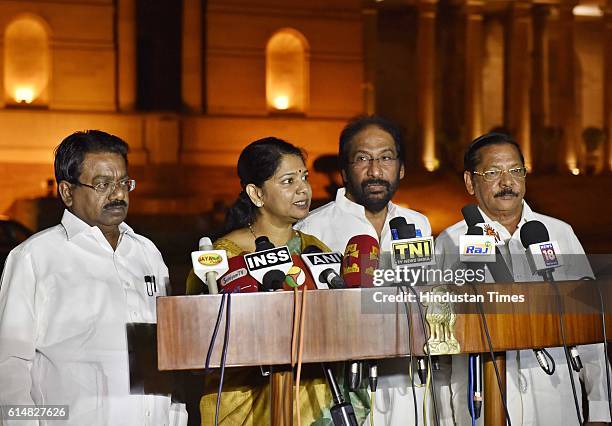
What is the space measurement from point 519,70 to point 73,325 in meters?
32.4

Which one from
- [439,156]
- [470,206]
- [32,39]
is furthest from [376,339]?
[439,156]

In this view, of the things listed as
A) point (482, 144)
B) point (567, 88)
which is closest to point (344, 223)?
point (482, 144)

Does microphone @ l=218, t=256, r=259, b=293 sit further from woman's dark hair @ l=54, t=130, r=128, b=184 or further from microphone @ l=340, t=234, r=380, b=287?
woman's dark hair @ l=54, t=130, r=128, b=184

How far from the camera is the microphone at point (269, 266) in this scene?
11.2 ft

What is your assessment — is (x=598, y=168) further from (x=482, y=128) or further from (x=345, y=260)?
(x=345, y=260)

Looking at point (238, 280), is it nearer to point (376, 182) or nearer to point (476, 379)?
point (476, 379)

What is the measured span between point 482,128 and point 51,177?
1633 cm

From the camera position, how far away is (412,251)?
3.59 meters

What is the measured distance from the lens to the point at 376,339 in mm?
3307

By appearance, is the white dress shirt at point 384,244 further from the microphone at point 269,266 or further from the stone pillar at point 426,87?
the stone pillar at point 426,87

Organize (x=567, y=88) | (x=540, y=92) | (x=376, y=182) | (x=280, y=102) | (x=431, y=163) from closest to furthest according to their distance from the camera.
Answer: (x=376, y=182)
(x=280, y=102)
(x=431, y=163)
(x=540, y=92)
(x=567, y=88)

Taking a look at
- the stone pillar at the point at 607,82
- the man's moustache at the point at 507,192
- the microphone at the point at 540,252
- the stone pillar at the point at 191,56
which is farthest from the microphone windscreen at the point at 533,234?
the stone pillar at the point at 607,82

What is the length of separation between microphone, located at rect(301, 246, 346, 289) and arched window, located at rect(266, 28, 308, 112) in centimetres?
2382

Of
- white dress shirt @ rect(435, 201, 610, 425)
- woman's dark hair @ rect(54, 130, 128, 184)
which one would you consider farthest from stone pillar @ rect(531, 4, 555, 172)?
woman's dark hair @ rect(54, 130, 128, 184)
